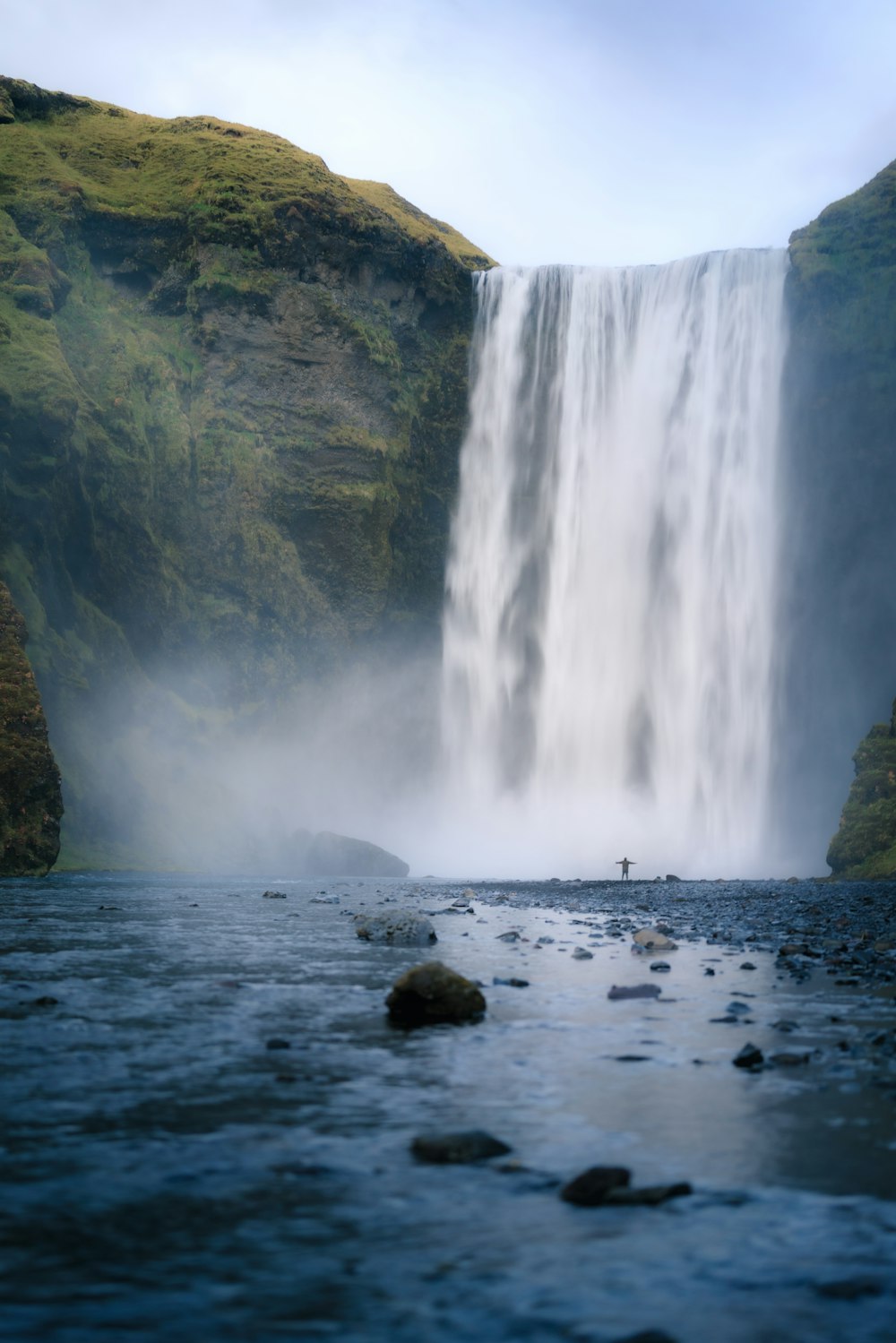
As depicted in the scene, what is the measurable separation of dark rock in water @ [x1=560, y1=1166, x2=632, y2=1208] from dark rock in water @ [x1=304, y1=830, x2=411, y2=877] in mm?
33879

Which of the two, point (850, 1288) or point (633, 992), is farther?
point (633, 992)

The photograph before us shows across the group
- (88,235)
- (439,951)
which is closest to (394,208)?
(88,235)

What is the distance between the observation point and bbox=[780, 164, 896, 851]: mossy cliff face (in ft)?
154

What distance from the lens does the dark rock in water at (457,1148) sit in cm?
403

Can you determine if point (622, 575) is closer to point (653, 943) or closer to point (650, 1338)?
point (653, 943)

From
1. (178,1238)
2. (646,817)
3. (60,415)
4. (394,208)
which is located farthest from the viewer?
(394,208)

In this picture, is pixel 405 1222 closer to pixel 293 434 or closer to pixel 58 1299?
pixel 58 1299

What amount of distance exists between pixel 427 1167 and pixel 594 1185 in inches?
26.8

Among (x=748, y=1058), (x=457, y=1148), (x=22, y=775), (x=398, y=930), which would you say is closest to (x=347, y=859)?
(x=22, y=775)

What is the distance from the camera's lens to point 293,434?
4991 cm

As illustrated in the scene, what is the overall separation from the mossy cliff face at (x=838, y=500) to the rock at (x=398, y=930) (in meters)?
37.0

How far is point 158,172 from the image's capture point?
53.2m

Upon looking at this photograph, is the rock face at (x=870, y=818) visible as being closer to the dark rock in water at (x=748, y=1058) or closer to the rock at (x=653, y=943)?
the rock at (x=653, y=943)

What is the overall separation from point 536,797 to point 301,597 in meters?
13.6
